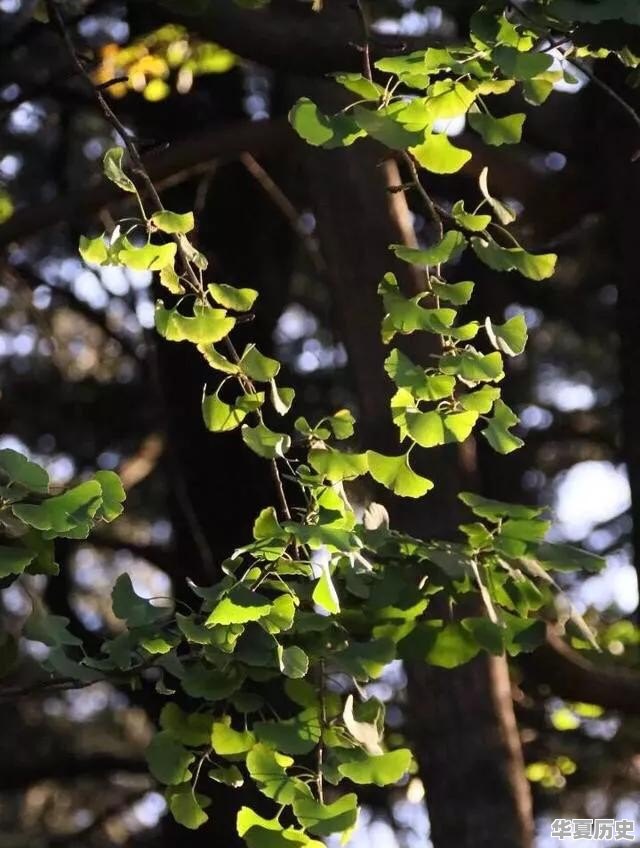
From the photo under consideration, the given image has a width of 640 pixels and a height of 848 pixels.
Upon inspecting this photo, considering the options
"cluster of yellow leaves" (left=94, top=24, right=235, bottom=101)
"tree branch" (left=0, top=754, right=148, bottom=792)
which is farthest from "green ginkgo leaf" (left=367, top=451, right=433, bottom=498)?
"tree branch" (left=0, top=754, right=148, bottom=792)

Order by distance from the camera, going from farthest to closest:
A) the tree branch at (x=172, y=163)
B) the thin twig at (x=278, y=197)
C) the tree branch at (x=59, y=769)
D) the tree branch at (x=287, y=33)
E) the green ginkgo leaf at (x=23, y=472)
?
the tree branch at (x=59, y=769)
the thin twig at (x=278, y=197)
the tree branch at (x=172, y=163)
the tree branch at (x=287, y=33)
the green ginkgo leaf at (x=23, y=472)

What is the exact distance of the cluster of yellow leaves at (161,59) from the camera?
7.39 feet

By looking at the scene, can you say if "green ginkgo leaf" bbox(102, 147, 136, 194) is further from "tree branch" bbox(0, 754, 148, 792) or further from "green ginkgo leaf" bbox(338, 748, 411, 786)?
"tree branch" bbox(0, 754, 148, 792)

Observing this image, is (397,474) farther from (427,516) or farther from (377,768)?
(427,516)

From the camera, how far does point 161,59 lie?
230 cm

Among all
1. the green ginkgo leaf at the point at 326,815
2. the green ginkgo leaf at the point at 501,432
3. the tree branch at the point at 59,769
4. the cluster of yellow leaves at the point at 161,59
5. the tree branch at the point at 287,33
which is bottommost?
the tree branch at the point at 59,769

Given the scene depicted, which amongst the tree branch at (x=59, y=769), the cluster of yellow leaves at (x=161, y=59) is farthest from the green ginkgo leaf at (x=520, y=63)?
the tree branch at (x=59, y=769)

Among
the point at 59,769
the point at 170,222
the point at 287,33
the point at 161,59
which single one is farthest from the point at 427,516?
the point at 59,769

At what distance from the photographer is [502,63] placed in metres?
0.73

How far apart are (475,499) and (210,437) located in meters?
1.72

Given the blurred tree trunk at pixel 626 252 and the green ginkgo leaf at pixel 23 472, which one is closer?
the green ginkgo leaf at pixel 23 472

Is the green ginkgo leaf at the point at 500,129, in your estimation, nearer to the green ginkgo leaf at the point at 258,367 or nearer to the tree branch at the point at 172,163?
the green ginkgo leaf at the point at 258,367

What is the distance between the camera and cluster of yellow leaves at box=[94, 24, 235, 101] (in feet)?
7.39

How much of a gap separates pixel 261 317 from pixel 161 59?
23.9 inches
